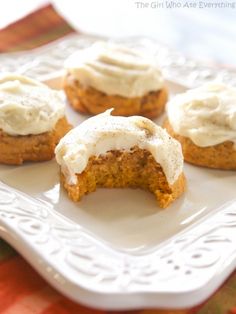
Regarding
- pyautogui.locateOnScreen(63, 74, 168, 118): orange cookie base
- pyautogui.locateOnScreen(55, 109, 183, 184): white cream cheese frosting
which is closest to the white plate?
pyautogui.locateOnScreen(55, 109, 183, 184): white cream cheese frosting

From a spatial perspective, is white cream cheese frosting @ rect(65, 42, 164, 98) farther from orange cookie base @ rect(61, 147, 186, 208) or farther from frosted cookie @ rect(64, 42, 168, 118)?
orange cookie base @ rect(61, 147, 186, 208)

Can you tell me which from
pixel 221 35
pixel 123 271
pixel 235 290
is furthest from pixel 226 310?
pixel 221 35

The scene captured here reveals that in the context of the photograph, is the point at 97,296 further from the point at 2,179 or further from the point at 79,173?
the point at 2,179

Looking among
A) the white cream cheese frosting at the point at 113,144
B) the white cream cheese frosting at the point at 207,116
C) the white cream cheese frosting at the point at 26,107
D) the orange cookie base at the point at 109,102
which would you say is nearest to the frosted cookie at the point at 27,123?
the white cream cheese frosting at the point at 26,107

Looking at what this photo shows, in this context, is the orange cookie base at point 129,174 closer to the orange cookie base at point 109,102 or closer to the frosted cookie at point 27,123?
the frosted cookie at point 27,123

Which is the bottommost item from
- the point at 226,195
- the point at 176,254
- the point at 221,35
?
the point at 221,35

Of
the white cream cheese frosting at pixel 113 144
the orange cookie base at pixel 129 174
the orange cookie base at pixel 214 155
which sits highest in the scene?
the white cream cheese frosting at pixel 113 144

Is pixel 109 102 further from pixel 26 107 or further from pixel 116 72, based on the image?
pixel 26 107
